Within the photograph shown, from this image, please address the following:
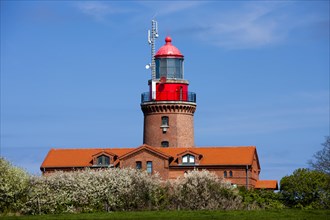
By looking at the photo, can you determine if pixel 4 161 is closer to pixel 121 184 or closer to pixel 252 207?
pixel 121 184

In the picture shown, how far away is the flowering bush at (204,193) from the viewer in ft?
254

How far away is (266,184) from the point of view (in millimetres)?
98750

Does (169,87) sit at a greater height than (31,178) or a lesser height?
greater

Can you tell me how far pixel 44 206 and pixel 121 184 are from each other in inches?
288

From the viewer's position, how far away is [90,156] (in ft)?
321

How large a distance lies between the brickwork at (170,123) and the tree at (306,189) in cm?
1313

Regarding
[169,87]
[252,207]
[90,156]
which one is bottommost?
[252,207]

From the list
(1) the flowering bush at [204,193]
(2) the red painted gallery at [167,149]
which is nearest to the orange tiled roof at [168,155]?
(2) the red painted gallery at [167,149]

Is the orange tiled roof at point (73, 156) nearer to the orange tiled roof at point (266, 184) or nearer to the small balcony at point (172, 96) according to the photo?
the small balcony at point (172, 96)

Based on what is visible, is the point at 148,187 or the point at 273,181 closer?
the point at 148,187

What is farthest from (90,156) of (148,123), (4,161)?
(4,161)

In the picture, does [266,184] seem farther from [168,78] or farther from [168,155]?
[168,78]

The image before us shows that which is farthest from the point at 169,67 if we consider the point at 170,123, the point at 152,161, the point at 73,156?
the point at 73,156

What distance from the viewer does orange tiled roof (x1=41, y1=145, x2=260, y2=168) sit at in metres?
93.9
